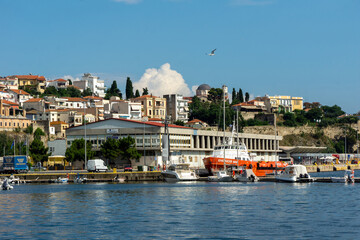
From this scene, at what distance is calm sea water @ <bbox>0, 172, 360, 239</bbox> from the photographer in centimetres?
3450

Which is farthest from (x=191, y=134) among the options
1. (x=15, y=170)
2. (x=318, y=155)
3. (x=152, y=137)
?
(x=318, y=155)

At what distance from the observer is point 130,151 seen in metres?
106

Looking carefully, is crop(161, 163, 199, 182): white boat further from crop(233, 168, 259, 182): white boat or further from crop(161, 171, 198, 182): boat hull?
crop(233, 168, 259, 182): white boat

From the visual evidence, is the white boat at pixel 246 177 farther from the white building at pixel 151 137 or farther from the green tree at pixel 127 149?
the green tree at pixel 127 149

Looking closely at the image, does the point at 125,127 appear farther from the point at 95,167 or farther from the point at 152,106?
the point at 152,106

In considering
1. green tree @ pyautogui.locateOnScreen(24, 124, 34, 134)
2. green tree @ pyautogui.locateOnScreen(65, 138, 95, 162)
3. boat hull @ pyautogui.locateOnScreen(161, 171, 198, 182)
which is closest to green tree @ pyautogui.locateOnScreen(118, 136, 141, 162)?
green tree @ pyautogui.locateOnScreen(65, 138, 95, 162)

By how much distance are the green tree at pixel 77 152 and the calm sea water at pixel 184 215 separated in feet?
144

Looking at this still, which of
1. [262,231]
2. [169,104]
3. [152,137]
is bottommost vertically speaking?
[262,231]

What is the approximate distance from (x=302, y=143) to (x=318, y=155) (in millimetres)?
26742

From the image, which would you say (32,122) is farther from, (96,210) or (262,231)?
(262,231)

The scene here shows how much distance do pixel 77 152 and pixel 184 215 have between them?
68.6 metres

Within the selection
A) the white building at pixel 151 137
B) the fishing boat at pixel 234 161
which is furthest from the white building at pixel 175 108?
the fishing boat at pixel 234 161

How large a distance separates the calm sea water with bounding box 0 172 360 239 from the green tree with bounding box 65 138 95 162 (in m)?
44.0

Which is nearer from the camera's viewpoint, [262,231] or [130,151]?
[262,231]
